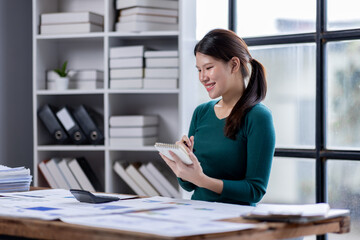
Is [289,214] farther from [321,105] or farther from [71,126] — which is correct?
[71,126]

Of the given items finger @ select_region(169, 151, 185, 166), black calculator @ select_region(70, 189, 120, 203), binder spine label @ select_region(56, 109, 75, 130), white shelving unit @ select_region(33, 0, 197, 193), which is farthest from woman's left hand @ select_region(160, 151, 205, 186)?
binder spine label @ select_region(56, 109, 75, 130)

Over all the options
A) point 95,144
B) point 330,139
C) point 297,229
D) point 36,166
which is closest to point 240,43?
point 297,229

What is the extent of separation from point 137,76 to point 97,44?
1.75 feet

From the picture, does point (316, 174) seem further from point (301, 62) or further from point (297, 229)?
point (297, 229)

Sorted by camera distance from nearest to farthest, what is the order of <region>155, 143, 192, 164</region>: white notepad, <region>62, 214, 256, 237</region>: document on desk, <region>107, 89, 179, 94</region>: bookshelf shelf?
<region>62, 214, 256, 237</region>: document on desk → <region>155, 143, 192, 164</region>: white notepad → <region>107, 89, 179, 94</region>: bookshelf shelf

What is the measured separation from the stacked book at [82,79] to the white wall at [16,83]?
8.8 inches

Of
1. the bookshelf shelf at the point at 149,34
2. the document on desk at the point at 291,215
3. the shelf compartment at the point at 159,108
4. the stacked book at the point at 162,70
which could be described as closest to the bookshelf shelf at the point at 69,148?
the shelf compartment at the point at 159,108

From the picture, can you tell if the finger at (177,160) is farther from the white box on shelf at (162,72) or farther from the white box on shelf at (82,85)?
the white box on shelf at (82,85)

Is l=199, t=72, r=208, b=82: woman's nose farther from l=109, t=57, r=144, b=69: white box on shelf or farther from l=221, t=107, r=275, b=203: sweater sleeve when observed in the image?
l=109, t=57, r=144, b=69: white box on shelf

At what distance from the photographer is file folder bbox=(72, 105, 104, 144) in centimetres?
341

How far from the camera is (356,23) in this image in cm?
301

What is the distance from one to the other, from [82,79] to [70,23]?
14.2 inches

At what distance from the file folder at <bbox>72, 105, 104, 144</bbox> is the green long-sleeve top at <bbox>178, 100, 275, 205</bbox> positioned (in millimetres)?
1281

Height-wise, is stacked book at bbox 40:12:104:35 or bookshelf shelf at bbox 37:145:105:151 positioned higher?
stacked book at bbox 40:12:104:35
